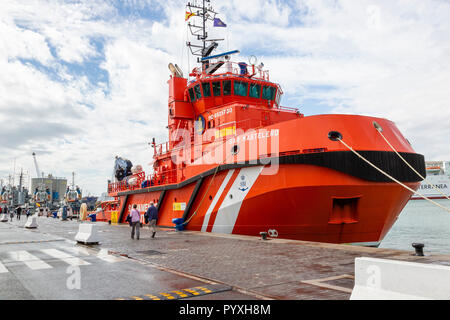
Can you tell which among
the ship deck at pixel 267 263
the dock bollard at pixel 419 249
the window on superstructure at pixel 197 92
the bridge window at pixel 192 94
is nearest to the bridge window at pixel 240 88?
the window on superstructure at pixel 197 92

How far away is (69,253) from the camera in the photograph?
9.62 meters

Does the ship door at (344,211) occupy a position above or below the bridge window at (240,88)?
below

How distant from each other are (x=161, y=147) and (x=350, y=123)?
12.0m

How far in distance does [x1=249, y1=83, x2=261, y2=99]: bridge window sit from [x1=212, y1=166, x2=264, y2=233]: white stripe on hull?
219 inches

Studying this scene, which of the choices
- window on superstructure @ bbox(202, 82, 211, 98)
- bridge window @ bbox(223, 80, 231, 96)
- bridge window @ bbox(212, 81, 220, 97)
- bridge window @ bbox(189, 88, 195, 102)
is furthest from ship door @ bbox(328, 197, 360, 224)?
bridge window @ bbox(189, 88, 195, 102)

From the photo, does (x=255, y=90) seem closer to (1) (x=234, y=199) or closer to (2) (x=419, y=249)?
(1) (x=234, y=199)

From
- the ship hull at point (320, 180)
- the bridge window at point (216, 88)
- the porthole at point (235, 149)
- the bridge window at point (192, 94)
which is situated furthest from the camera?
the bridge window at point (192, 94)

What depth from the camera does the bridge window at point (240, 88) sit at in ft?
51.2

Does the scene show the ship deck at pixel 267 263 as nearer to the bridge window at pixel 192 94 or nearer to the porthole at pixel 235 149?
the porthole at pixel 235 149

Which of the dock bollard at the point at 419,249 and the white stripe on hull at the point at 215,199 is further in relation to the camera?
the white stripe on hull at the point at 215,199

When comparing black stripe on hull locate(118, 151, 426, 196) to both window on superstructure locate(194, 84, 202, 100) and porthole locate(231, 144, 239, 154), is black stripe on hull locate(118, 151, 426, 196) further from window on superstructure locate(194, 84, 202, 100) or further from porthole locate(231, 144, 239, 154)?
window on superstructure locate(194, 84, 202, 100)

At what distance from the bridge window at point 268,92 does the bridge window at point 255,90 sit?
319 millimetres

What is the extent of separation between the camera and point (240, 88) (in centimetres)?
1570
